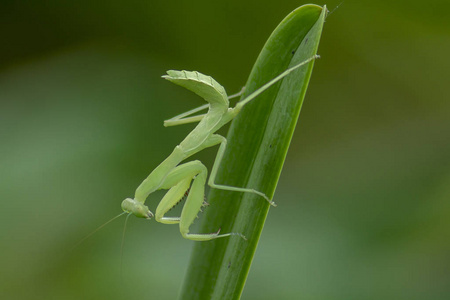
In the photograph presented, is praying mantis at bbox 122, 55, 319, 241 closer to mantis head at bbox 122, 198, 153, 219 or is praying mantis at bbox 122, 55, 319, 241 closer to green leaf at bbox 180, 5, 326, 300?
mantis head at bbox 122, 198, 153, 219

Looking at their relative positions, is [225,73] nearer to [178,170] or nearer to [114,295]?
[178,170]

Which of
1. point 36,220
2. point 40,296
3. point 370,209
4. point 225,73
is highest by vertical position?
A: point 225,73

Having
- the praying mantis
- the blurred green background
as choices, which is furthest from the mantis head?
the blurred green background

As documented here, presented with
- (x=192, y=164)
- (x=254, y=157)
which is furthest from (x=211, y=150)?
(x=254, y=157)

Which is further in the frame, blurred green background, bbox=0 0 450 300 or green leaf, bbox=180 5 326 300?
blurred green background, bbox=0 0 450 300

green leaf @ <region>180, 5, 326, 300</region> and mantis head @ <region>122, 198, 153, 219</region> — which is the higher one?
green leaf @ <region>180, 5, 326, 300</region>

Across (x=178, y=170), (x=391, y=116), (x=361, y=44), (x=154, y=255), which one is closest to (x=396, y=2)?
(x=361, y=44)

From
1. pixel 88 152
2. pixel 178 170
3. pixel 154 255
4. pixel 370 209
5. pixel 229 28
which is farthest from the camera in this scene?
pixel 229 28
